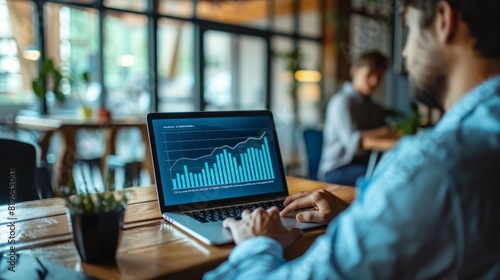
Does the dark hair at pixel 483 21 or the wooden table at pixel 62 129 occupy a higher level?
the dark hair at pixel 483 21

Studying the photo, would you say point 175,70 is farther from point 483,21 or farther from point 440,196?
point 440,196

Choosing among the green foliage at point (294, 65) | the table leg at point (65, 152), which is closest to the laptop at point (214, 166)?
the table leg at point (65, 152)

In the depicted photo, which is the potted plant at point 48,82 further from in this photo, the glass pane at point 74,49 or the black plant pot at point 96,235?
the black plant pot at point 96,235

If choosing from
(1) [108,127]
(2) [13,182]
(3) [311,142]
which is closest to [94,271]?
→ (2) [13,182]

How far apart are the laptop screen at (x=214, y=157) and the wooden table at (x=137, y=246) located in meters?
0.11

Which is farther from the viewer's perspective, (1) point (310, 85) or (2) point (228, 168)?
(1) point (310, 85)

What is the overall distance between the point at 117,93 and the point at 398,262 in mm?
5244

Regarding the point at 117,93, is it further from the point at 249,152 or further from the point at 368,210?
the point at 368,210

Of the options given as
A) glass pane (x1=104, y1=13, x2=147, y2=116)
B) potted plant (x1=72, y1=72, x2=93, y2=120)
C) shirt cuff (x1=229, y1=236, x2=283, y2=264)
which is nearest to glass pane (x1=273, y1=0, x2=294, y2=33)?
glass pane (x1=104, y1=13, x2=147, y2=116)

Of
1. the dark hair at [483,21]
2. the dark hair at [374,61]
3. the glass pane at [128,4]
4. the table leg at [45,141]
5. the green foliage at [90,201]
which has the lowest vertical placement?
the table leg at [45,141]

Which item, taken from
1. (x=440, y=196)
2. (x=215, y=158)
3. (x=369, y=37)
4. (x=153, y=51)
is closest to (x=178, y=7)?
(x=153, y=51)

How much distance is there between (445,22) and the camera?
828 mm

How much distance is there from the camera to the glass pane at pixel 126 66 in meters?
5.32

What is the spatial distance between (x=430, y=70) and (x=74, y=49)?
4808 millimetres
